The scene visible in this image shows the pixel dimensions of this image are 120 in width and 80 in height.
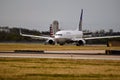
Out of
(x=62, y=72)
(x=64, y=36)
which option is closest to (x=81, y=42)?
(x=64, y=36)

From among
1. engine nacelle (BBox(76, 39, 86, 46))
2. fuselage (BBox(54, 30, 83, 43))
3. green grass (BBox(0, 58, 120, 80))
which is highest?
fuselage (BBox(54, 30, 83, 43))

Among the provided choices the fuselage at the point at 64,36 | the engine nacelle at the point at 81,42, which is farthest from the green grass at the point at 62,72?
the fuselage at the point at 64,36

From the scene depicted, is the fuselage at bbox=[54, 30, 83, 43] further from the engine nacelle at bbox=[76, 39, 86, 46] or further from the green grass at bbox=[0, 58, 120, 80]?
the green grass at bbox=[0, 58, 120, 80]

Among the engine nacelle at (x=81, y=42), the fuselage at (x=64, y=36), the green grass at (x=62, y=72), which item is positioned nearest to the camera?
the green grass at (x=62, y=72)

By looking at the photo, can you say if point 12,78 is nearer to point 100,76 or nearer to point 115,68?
point 100,76

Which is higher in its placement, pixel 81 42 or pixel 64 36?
pixel 64 36

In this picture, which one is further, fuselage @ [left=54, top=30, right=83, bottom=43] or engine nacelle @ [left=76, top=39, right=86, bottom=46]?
fuselage @ [left=54, top=30, right=83, bottom=43]

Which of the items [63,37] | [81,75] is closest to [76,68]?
[81,75]

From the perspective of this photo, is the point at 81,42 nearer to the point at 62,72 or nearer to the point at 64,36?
the point at 64,36

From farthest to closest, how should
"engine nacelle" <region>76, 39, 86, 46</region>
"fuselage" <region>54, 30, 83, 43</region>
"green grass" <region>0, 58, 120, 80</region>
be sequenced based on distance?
"fuselage" <region>54, 30, 83, 43</region> → "engine nacelle" <region>76, 39, 86, 46</region> → "green grass" <region>0, 58, 120, 80</region>

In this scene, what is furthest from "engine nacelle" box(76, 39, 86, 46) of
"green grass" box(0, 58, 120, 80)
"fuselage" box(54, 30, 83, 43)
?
"green grass" box(0, 58, 120, 80)

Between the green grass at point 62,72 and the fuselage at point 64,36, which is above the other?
the fuselage at point 64,36

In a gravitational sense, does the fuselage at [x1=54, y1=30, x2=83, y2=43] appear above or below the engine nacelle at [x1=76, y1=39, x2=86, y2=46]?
above

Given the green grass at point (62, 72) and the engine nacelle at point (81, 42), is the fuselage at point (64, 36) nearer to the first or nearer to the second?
the engine nacelle at point (81, 42)
